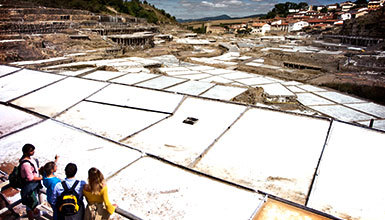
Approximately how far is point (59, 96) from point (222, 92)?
479 cm

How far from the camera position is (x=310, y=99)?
11.0 m

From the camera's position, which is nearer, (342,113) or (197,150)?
(197,150)

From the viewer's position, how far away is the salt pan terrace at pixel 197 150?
272cm

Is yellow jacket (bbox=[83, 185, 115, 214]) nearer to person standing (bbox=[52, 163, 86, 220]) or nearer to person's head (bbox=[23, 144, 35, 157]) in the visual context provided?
person standing (bbox=[52, 163, 86, 220])

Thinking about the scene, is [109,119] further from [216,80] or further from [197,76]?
[197,76]

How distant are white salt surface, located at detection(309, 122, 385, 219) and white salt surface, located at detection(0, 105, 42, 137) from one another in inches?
198

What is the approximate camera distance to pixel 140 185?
2.97 metres

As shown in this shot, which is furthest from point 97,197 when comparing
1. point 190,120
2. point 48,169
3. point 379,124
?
point 379,124

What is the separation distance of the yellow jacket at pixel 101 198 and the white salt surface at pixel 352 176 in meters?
2.24

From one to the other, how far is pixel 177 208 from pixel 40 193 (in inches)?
64.2

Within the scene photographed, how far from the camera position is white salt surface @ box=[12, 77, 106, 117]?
5.53m

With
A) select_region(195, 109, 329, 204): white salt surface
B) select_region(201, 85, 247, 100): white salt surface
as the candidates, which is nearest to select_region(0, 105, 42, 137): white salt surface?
select_region(195, 109, 329, 204): white salt surface

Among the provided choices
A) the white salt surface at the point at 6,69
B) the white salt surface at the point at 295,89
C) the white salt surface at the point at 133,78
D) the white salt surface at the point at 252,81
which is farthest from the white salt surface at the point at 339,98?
the white salt surface at the point at 6,69

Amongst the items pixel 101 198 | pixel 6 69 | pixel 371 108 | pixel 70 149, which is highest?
pixel 6 69
